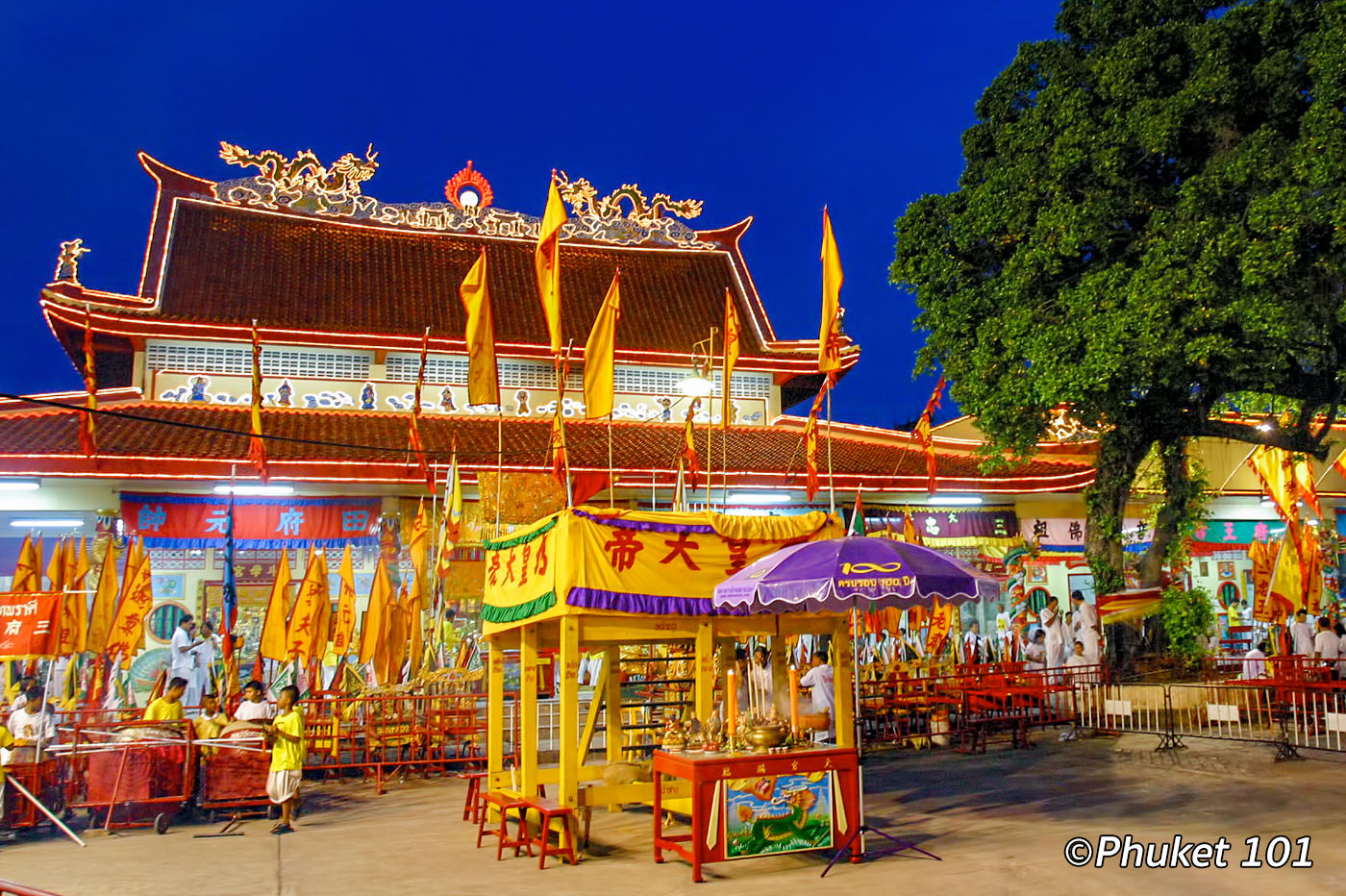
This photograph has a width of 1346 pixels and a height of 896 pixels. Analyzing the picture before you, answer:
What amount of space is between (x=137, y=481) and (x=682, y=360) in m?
10.3

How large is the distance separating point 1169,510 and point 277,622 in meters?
14.1

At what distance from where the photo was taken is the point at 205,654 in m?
17.7

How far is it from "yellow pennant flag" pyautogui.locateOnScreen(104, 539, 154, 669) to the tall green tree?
40.2ft

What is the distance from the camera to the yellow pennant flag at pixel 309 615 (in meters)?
16.1

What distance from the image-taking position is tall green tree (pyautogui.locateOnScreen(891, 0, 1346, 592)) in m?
13.8

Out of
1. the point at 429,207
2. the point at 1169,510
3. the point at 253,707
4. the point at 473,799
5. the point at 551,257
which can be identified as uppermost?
the point at 429,207

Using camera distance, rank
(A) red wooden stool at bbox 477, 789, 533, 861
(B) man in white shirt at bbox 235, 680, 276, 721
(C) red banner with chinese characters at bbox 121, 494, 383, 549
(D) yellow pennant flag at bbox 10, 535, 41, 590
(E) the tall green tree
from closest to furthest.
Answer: (A) red wooden stool at bbox 477, 789, 533, 861, (B) man in white shirt at bbox 235, 680, 276, 721, (E) the tall green tree, (D) yellow pennant flag at bbox 10, 535, 41, 590, (C) red banner with chinese characters at bbox 121, 494, 383, 549

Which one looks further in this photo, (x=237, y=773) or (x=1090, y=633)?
(x=1090, y=633)

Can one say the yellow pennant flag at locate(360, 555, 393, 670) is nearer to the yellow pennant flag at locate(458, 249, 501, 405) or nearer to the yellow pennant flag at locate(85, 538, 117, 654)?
the yellow pennant flag at locate(85, 538, 117, 654)

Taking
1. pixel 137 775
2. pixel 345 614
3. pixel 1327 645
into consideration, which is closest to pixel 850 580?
pixel 137 775

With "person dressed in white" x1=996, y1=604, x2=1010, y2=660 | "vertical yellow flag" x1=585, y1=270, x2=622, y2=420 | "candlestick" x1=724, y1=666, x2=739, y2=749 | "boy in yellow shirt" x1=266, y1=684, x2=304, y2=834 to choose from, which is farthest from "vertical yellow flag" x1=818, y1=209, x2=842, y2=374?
"person dressed in white" x1=996, y1=604, x2=1010, y2=660

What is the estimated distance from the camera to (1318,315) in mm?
14117

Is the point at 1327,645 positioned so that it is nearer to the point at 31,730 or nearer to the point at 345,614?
the point at 345,614

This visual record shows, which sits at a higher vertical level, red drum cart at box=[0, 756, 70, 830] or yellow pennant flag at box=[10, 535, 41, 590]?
yellow pennant flag at box=[10, 535, 41, 590]
